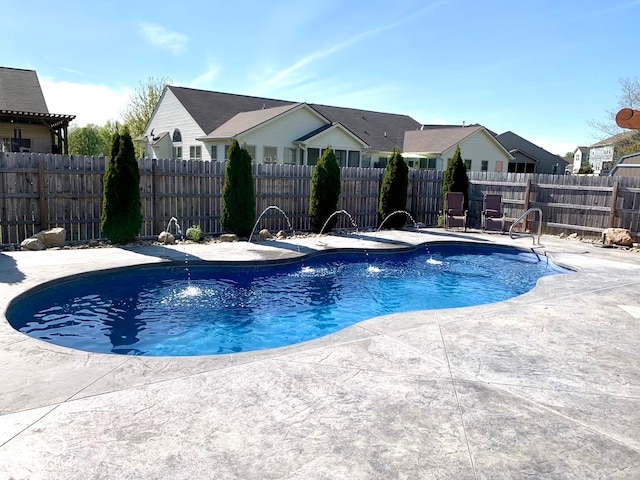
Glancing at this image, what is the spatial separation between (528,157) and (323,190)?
2894 cm

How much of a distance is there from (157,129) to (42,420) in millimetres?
28274

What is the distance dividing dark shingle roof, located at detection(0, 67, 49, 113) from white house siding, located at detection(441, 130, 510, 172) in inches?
804

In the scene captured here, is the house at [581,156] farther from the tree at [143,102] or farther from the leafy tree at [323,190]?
the leafy tree at [323,190]

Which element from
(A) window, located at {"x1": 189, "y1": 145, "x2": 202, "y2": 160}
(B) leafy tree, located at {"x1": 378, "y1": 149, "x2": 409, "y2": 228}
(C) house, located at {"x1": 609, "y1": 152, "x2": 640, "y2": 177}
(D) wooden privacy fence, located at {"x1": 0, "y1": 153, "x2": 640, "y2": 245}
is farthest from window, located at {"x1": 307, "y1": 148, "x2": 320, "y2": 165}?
(C) house, located at {"x1": 609, "y1": 152, "x2": 640, "y2": 177}

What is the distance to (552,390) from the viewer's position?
3533 mm

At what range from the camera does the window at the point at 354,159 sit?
2576 centimetres

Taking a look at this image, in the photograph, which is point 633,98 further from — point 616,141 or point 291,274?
point 291,274

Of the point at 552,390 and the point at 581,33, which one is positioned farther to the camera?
the point at 581,33

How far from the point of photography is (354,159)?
26000mm

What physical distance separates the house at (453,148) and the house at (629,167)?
8.78 meters

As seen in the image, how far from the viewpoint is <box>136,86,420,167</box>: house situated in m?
23.3

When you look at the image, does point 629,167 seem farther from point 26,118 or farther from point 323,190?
point 26,118

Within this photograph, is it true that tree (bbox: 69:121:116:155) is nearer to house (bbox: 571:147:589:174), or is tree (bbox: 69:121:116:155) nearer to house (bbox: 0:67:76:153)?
house (bbox: 0:67:76:153)

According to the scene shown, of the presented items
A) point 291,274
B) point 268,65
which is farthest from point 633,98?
point 291,274
